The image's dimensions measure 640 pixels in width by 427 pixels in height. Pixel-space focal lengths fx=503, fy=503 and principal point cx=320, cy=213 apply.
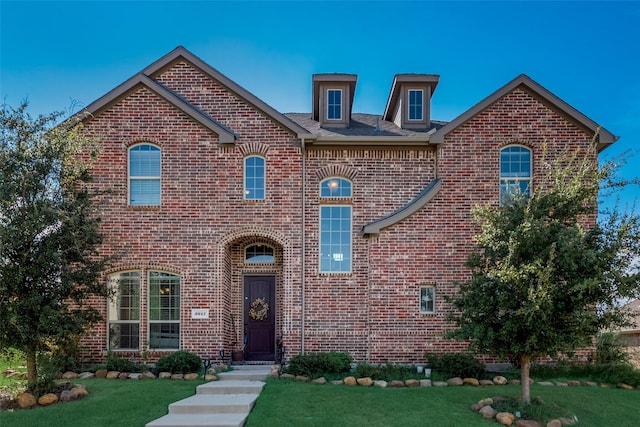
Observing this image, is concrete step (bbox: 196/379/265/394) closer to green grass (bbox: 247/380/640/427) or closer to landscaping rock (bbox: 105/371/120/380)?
green grass (bbox: 247/380/640/427)

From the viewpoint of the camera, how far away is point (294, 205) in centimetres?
1357

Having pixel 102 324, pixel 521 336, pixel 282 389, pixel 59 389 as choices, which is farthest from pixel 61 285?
pixel 521 336

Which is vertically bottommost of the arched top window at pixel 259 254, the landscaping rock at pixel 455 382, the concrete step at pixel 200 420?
the landscaping rock at pixel 455 382

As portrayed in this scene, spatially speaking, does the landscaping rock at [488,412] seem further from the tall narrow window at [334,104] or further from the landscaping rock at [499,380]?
the tall narrow window at [334,104]

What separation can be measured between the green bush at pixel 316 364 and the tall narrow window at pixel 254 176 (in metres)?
4.40

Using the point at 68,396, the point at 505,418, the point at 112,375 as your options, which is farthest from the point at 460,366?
the point at 68,396

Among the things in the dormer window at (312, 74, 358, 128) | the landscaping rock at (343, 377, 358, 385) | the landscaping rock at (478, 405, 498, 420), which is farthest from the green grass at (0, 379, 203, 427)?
the dormer window at (312, 74, 358, 128)

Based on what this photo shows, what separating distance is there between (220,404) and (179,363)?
340 centimetres

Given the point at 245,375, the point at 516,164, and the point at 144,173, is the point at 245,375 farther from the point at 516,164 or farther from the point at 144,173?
the point at 516,164

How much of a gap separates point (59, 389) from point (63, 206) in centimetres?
362

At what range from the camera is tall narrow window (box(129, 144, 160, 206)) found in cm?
1350

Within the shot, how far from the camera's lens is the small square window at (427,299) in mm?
13219

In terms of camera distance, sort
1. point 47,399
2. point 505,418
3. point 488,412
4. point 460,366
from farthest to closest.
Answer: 1. point 460,366
2. point 47,399
3. point 488,412
4. point 505,418

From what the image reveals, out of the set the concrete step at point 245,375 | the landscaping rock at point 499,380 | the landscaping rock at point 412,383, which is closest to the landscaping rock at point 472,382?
the landscaping rock at point 499,380
